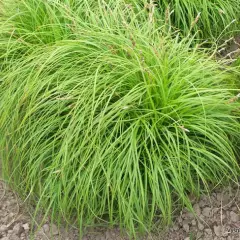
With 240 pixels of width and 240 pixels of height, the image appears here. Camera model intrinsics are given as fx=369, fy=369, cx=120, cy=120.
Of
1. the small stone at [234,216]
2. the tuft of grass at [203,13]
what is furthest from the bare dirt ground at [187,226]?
the tuft of grass at [203,13]

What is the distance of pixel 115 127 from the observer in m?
1.70

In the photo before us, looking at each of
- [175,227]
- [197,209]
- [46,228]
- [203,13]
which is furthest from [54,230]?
[203,13]

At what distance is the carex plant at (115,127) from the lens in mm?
Answer: 1681

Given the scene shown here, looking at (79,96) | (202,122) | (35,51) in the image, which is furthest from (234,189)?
(35,51)

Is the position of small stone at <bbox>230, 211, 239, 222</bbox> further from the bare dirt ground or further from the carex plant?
the carex plant

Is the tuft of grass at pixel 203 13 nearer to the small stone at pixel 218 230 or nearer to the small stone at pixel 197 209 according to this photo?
the small stone at pixel 197 209

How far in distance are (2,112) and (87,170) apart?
2.25ft

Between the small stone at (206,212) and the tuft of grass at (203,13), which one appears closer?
the small stone at (206,212)

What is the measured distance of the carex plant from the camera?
1.68 meters

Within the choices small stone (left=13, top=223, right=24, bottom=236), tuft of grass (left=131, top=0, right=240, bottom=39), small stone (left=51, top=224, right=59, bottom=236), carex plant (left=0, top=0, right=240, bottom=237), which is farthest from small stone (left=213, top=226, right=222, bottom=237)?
tuft of grass (left=131, top=0, right=240, bottom=39)

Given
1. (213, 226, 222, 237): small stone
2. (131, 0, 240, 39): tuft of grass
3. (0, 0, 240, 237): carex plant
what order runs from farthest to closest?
(131, 0, 240, 39): tuft of grass
(213, 226, 222, 237): small stone
(0, 0, 240, 237): carex plant

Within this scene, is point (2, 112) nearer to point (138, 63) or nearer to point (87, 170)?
point (87, 170)

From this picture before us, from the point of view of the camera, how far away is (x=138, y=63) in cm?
181

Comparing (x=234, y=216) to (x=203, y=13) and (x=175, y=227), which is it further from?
(x=203, y=13)
